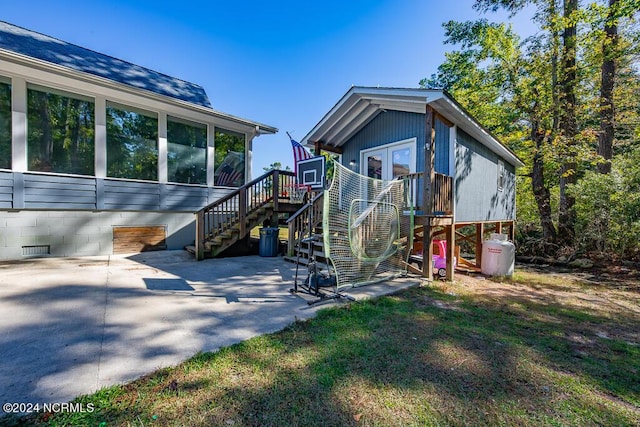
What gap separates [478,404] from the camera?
1.96m

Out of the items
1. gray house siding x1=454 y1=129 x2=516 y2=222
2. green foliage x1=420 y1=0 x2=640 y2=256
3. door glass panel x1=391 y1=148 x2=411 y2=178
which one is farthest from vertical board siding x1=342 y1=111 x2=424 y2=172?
green foliage x1=420 y1=0 x2=640 y2=256

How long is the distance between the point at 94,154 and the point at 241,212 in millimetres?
3649

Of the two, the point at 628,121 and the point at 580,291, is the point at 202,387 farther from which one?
the point at 628,121

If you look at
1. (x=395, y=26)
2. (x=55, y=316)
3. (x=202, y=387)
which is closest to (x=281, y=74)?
(x=395, y=26)

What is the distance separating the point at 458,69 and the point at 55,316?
18673 millimetres

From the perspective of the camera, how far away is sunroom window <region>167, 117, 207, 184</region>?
25.1 ft

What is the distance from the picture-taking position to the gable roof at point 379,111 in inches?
211

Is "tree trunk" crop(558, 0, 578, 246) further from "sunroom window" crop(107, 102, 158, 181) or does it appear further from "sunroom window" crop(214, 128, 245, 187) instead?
"sunroom window" crop(107, 102, 158, 181)

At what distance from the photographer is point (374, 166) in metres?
7.97

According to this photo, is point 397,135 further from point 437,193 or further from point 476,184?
point 476,184

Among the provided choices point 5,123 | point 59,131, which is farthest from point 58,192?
point 5,123

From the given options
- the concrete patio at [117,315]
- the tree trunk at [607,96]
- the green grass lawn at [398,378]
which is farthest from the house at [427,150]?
the tree trunk at [607,96]

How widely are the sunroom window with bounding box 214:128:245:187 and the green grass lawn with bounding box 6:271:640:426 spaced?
646cm

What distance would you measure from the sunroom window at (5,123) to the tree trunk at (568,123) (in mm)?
15763
